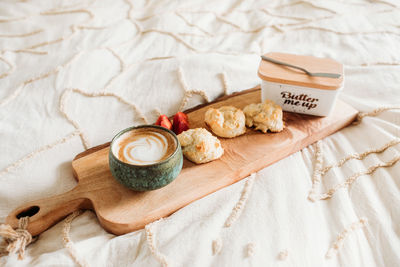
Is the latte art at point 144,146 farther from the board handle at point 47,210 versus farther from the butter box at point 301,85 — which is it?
the butter box at point 301,85

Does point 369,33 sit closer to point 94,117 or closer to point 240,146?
point 240,146

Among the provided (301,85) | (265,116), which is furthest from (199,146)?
(301,85)

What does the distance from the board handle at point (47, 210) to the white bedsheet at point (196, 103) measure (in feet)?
0.09

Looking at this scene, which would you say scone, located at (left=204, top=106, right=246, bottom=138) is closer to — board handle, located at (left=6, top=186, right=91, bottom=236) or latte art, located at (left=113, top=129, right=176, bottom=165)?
latte art, located at (left=113, top=129, right=176, bottom=165)

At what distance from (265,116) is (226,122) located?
0.40ft

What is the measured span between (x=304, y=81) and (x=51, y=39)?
98 cm

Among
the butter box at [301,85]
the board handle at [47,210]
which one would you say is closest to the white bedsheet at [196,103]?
the board handle at [47,210]

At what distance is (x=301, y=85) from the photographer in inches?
37.4

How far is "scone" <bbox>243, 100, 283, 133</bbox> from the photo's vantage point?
0.95 m

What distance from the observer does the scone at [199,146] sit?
846 mm

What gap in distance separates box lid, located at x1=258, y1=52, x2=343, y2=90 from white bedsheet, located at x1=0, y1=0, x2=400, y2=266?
0.56 ft

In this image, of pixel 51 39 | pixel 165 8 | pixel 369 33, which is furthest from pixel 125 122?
pixel 369 33

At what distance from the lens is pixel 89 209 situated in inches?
32.3

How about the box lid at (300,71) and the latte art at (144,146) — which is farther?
the box lid at (300,71)
